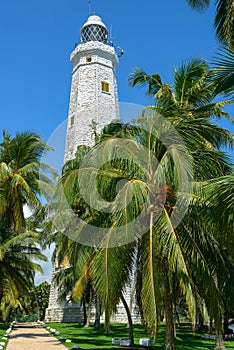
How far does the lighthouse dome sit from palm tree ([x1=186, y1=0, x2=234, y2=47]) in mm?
26465

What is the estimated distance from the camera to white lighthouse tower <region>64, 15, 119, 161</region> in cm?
3061

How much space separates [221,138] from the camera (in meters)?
13.8

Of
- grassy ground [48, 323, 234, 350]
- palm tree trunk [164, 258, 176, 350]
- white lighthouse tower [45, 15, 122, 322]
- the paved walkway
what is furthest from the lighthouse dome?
palm tree trunk [164, 258, 176, 350]

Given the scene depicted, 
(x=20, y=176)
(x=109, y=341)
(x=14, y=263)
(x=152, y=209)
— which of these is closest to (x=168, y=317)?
(x=152, y=209)

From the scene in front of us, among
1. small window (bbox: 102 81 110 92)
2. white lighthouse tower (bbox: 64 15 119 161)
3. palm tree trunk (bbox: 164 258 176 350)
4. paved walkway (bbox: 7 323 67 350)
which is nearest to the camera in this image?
palm tree trunk (bbox: 164 258 176 350)

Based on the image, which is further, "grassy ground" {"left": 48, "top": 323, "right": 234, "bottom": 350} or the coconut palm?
the coconut palm

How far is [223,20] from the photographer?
8.97m

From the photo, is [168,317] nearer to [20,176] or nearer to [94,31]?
[20,176]

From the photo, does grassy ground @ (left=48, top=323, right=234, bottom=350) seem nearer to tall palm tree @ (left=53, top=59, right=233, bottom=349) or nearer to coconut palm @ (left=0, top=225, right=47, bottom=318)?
coconut palm @ (left=0, top=225, right=47, bottom=318)

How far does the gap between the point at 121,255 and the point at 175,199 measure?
189cm

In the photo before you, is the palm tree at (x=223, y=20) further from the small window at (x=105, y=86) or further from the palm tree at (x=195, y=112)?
the small window at (x=105, y=86)

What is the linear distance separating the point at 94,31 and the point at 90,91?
7215 millimetres

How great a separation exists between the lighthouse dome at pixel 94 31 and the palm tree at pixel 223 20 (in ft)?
86.8

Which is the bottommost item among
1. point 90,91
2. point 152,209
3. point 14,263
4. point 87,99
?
point 152,209
